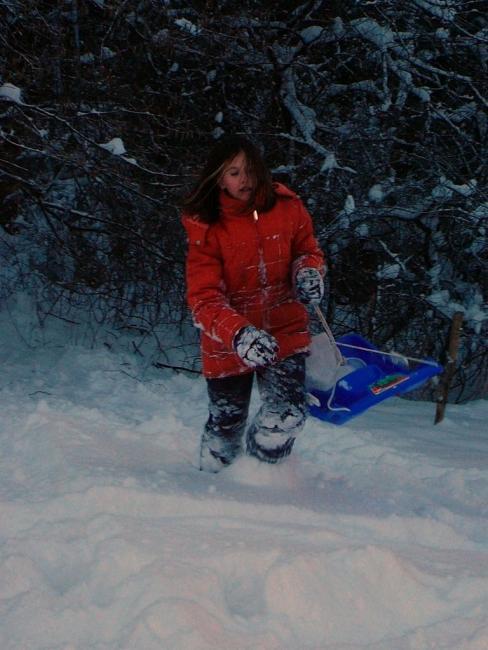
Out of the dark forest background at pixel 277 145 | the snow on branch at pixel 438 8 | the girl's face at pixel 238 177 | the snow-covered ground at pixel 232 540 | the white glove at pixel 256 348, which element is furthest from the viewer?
the snow on branch at pixel 438 8

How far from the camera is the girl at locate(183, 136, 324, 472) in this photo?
3268 millimetres

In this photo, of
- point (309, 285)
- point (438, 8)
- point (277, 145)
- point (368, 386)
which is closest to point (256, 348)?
point (309, 285)

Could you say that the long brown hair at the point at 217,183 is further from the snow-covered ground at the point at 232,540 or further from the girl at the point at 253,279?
the snow-covered ground at the point at 232,540

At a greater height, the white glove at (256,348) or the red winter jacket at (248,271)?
the red winter jacket at (248,271)

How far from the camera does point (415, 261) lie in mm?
6164

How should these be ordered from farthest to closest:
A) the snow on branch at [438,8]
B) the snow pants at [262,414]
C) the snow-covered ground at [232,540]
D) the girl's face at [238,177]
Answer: the snow on branch at [438,8]
the snow pants at [262,414]
the girl's face at [238,177]
the snow-covered ground at [232,540]

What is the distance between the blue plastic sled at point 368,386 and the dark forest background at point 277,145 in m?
2.10

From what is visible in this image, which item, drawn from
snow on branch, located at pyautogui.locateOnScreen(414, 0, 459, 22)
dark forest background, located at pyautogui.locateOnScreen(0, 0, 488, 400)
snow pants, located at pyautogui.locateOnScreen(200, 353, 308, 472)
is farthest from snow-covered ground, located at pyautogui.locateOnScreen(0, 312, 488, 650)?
snow on branch, located at pyautogui.locateOnScreen(414, 0, 459, 22)

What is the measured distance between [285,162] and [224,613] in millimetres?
4259

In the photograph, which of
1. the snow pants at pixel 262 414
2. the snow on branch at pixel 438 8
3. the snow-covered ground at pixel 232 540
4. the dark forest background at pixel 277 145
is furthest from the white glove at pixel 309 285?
the snow on branch at pixel 438 8

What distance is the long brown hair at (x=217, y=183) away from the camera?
10.7 ft

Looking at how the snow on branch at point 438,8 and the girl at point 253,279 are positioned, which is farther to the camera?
the snow on branch at point 438,8

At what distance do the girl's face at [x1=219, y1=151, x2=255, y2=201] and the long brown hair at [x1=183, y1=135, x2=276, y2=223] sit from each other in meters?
0.01

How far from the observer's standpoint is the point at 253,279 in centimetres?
337
